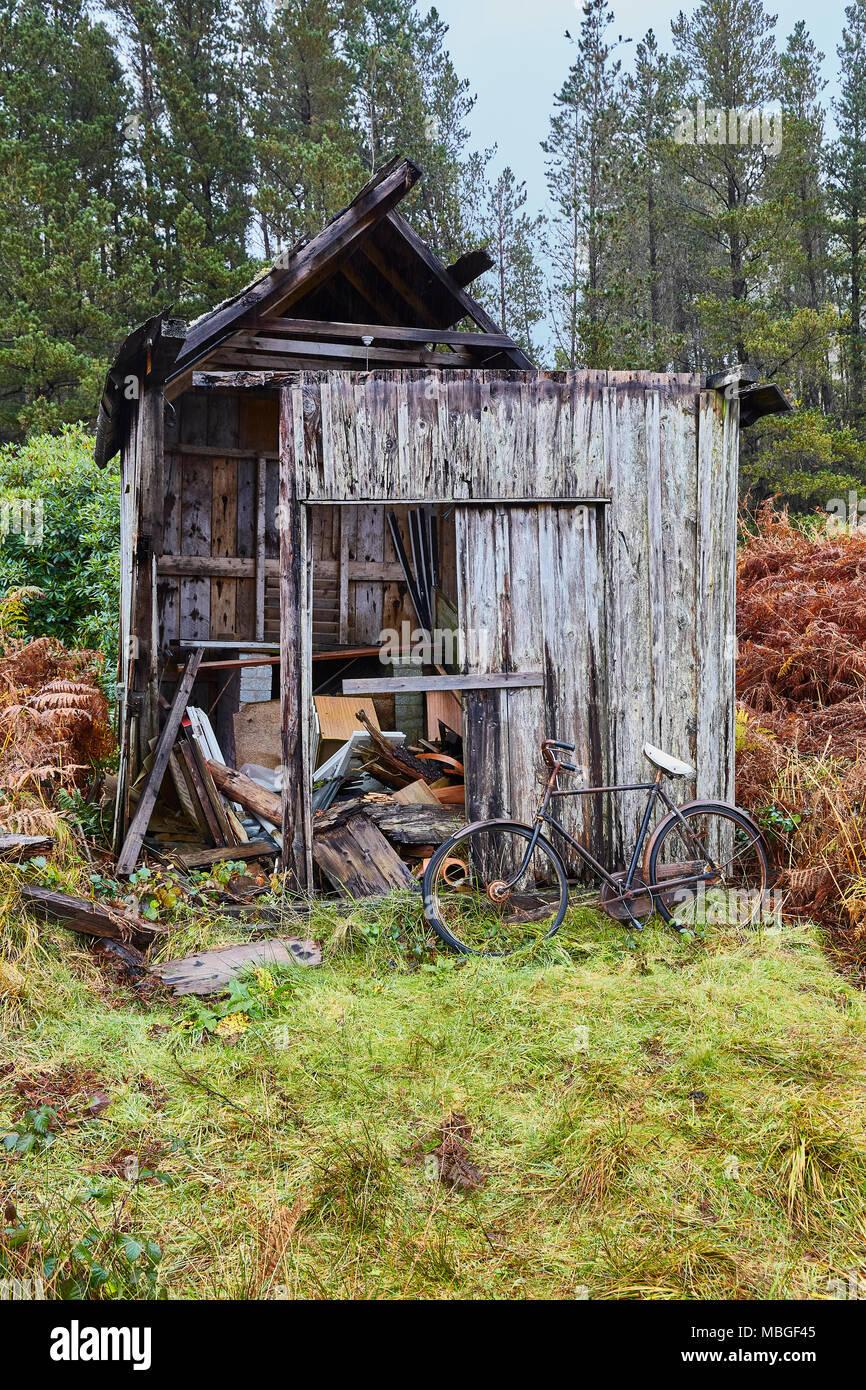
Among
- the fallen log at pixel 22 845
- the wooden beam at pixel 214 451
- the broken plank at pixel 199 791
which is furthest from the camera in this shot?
the wooden beam at pixel 214 451

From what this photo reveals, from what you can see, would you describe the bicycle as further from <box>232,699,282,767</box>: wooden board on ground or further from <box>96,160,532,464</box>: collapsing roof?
<box>96,160,532,464</box>: collapsing roof

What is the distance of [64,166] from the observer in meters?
20.6

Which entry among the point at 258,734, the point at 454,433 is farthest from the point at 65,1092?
the point at 258,734

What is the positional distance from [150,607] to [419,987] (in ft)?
13.1

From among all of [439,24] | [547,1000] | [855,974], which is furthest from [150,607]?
[439,24]

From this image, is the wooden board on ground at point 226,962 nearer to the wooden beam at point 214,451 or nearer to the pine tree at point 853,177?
the wooden beam at point 214,451

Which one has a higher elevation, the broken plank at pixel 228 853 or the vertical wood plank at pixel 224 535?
the vertical wood plank at pixel 224 535

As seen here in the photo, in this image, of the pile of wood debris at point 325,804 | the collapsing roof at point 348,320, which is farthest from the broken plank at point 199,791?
the collapsing roof at point 348,320

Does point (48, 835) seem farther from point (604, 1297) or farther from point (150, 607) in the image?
point (604, 1297)

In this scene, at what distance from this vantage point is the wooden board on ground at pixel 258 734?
30.1 ft

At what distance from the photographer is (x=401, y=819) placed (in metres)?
6.86

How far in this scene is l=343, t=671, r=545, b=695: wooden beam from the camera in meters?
6.01

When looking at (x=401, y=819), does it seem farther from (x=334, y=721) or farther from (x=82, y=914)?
(x=334, y=721)

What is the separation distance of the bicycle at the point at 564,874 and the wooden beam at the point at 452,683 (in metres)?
0.47
